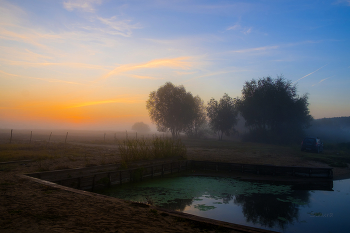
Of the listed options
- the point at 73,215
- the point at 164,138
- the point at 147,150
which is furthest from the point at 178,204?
the point at 164,138

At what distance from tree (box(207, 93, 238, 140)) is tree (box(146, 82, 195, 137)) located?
14.3 feet

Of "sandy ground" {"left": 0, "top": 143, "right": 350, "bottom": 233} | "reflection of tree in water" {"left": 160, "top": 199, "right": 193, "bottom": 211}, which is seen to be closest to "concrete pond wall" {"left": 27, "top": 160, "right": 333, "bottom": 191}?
"sandy ground" {"left": 0, "top": 143, "right": 350, "bottom": 233}

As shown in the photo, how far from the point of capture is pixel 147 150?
15.4 metres

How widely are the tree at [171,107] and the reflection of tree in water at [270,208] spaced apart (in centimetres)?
3871

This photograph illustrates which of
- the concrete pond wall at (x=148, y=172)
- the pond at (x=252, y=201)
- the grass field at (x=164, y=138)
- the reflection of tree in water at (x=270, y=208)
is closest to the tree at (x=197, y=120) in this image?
the grass field at (x=164, y=138)

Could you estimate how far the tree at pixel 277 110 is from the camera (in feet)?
126

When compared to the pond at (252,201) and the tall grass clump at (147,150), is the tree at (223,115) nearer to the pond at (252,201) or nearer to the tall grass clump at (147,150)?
the tall grass clump at (147,150)

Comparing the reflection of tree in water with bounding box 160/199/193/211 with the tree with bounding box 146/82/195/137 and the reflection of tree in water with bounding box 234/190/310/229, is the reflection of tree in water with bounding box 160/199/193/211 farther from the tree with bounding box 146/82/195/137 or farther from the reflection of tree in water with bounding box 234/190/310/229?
the tree with bounding box 146/82/195/137

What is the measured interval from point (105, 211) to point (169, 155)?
11212 millimetres

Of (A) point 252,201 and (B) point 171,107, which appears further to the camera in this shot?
(B) point 171,107

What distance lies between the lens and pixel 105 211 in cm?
534

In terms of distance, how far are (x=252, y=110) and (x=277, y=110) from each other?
404 centimetres

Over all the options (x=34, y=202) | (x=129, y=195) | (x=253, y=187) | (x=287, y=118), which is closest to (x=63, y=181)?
(x=129, y=195)

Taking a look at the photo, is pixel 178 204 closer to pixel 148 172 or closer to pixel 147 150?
pixel 148 172
